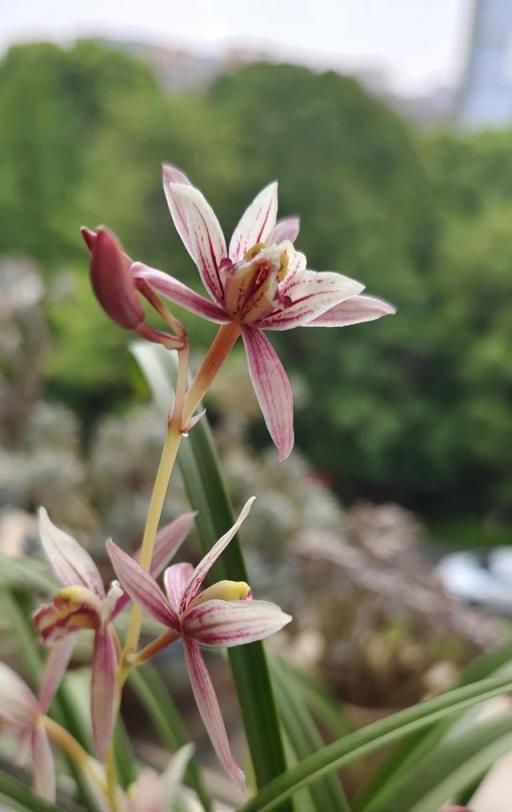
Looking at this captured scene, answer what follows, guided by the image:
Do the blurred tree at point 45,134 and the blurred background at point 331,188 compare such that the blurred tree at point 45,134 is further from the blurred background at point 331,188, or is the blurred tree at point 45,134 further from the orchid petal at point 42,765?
the orchid petal at point 42,765

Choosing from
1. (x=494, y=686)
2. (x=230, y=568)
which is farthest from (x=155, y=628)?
(x=494, y=686)

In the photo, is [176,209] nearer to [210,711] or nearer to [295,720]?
[210,711]

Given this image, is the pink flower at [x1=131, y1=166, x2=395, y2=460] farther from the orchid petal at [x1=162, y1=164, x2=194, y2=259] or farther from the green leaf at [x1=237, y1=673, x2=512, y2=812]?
the green leaf at [x1=237, y1=673, x2=512, y2=812]

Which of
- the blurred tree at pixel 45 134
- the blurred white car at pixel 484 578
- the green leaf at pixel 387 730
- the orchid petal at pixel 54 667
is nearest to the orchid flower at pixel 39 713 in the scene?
the orchid petal at pixel 54 667

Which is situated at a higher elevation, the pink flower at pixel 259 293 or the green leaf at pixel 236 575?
the pink flower at pixel 259 293

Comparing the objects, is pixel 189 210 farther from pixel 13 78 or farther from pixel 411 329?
pixel 13 78

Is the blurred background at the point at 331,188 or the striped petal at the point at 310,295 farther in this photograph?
the blurred background at the point at 331,188
